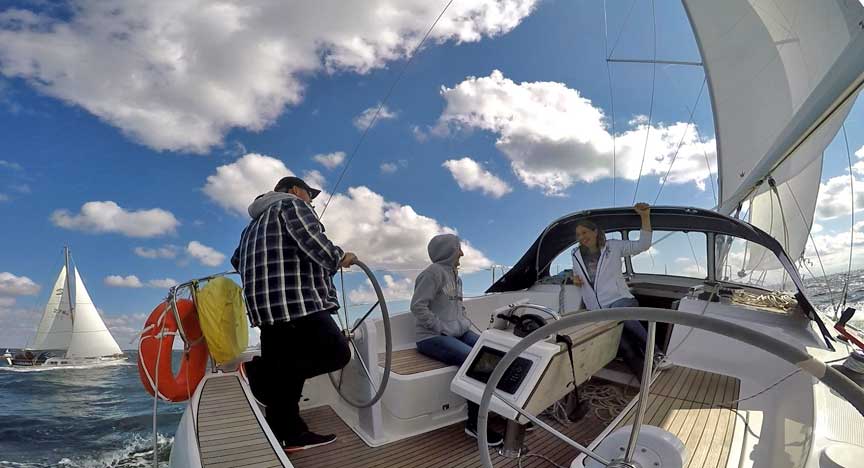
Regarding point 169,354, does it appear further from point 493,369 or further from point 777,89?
point 777,89

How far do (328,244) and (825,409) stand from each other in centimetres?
223

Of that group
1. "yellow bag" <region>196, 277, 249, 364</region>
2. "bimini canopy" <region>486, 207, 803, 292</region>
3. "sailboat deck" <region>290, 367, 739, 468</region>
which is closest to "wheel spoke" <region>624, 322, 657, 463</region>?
"sailboat deck" <region>290, 367, 739, 468</region>

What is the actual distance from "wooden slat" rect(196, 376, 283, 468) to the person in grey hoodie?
1.14 metres

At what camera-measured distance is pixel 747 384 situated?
8.18 feet

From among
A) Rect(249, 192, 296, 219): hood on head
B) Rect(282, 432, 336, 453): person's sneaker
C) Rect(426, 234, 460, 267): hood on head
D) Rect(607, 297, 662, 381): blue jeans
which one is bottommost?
Rect(282, 432, 336, 453): person's sneaker

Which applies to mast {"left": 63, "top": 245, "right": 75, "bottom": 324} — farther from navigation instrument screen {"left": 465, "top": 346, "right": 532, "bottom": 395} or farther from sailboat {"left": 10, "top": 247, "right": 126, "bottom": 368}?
navigation instrument screen {"left": 465, "top": 346, "right": 532, "bottom": 395}

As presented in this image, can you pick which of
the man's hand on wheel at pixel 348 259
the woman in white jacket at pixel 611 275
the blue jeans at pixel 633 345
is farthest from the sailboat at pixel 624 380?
the man's hand on wheel at pixel 348 259

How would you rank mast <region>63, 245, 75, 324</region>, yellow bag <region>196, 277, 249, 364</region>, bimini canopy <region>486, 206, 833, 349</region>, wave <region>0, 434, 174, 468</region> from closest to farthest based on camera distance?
yellow bag <region>196, 277, 249, 364</region> → bimini canopy <region>486, 206, 833, 349</region> → wave <region>0, 434, 174, 468</region> → mast <region>63, 245, 75, 324</region>

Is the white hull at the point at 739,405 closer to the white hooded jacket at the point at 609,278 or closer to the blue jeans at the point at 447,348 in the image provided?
the blue jeans at the point at 447,348

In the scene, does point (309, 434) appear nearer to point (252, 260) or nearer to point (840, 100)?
point (252, 260)

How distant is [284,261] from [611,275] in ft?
7.99

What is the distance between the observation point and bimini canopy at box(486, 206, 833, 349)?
10.0 feet

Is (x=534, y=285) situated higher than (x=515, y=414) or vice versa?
(x=534, y=285)

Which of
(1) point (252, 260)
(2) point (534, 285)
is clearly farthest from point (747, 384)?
(1) point (252, 260)
